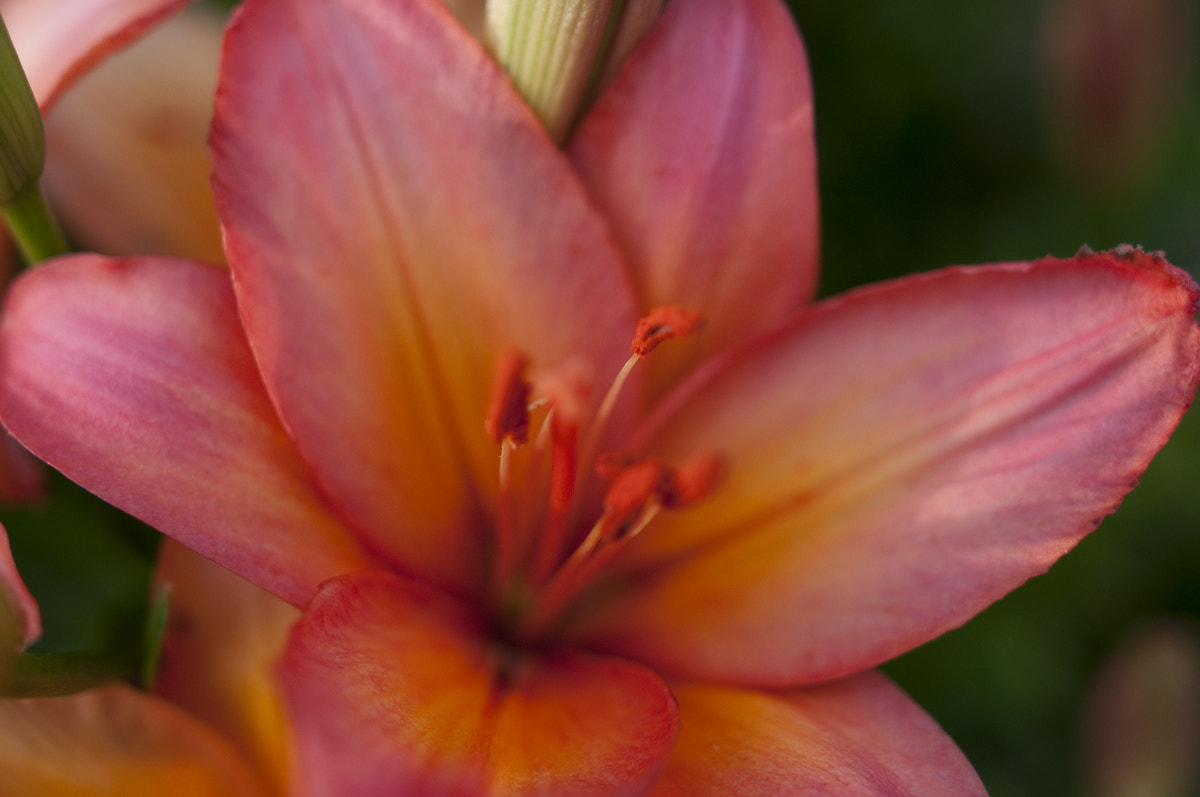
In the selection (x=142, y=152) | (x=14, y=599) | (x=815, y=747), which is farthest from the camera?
(x=142, y=152)

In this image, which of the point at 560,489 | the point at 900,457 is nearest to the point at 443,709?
the point at 560,489

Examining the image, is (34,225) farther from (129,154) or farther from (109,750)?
(109,750)

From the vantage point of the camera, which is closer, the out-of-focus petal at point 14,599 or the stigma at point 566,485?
the out-of-focus petal at point 14,599

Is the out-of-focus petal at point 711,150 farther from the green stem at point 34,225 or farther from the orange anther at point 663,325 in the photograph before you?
the green stem at point 34,225

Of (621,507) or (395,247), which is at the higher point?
(395,247)

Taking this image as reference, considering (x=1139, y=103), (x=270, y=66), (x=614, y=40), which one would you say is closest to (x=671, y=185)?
(x=614, y=40)

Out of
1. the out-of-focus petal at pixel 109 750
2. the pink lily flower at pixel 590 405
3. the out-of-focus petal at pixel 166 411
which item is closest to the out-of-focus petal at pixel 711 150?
the pink lily flower at pixel 590 405
